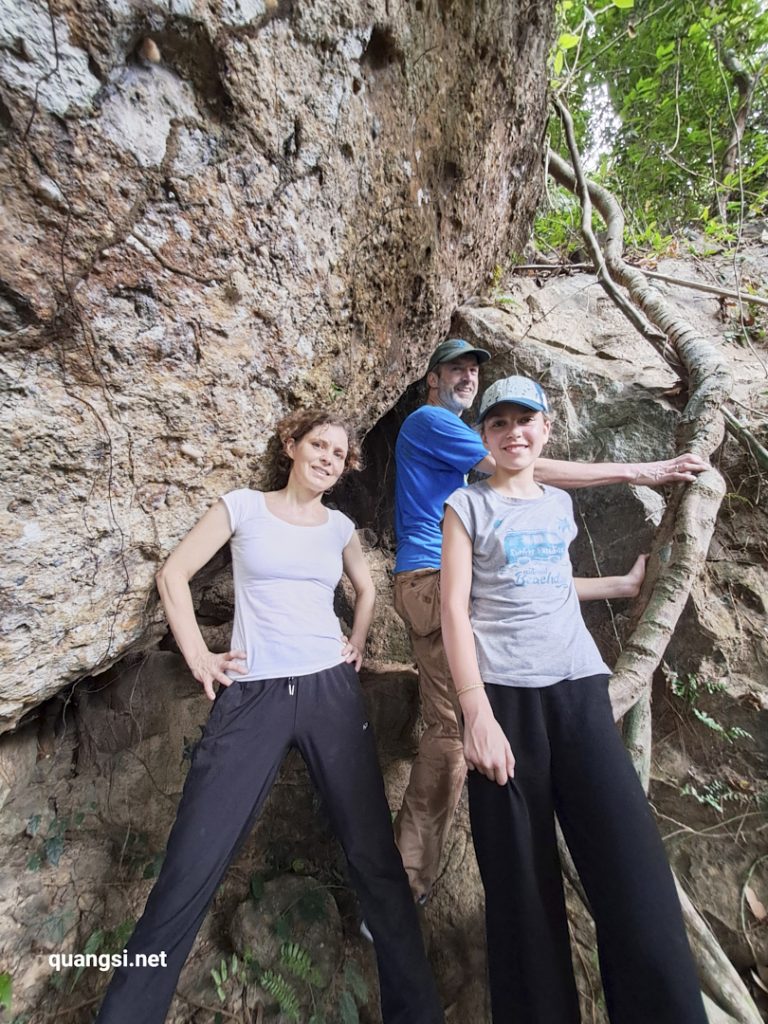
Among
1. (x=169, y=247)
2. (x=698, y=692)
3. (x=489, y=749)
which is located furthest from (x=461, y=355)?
(x=698, y=692)

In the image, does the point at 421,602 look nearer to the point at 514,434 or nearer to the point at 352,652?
the point at 352,652

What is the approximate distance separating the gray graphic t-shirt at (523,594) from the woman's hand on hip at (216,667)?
102cm

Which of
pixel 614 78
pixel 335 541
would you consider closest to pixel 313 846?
pixel 335 541

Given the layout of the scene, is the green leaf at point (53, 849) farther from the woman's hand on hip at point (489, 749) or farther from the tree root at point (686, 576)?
the tree root at point (686, 576)

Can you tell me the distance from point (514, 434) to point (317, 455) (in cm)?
95

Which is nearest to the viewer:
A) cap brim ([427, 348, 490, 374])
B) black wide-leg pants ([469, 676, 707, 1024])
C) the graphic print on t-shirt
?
black wide-leg pants ([469, 676, 707, 1024])

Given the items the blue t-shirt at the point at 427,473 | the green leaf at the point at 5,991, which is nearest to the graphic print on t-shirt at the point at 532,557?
the blue t-shirt at the point at 427,473

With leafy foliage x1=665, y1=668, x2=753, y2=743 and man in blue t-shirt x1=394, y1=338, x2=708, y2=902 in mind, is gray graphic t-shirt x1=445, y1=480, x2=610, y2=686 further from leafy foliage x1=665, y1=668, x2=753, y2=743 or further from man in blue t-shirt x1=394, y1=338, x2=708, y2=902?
leafy foliage x1=665, y1=668, x2=753, y2=743

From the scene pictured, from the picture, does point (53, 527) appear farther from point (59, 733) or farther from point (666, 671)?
point (666, 671)

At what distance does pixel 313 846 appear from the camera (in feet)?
8.67

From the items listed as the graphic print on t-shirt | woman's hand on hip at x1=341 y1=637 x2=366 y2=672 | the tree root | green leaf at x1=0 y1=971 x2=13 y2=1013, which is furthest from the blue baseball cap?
green leaf at x1=0 y1=971 x2=13 y2=1013

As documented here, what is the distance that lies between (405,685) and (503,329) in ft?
9.26

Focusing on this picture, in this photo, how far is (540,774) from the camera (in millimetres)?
1592

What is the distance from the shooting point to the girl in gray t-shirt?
138 centimetres
